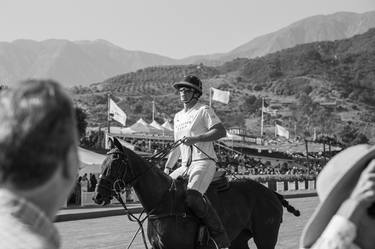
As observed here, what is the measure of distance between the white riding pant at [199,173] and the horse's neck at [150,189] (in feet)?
1.71

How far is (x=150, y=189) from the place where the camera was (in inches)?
313

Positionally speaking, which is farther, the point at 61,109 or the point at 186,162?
the point at 186,162

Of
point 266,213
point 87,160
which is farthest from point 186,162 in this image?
point 87,160

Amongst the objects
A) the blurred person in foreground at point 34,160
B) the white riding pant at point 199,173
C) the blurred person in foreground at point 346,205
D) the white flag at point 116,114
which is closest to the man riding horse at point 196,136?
the white riding pant at point 199,173

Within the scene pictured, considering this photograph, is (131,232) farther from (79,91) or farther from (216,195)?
(79,91)

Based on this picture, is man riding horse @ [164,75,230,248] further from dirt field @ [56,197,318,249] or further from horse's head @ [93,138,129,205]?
dirt field @ [56,197,318,249]

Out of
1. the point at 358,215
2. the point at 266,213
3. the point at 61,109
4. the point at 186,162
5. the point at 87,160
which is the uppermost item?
the point at 61,109

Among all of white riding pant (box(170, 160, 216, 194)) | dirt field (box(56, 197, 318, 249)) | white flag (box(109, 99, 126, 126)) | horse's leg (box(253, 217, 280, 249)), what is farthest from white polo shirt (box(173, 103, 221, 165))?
white flag (box(109, 99, 126, 126))

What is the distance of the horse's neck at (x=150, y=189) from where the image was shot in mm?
7898

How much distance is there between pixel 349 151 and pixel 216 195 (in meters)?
6.68

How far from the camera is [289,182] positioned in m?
41.4

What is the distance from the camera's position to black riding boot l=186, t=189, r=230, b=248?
7.98m

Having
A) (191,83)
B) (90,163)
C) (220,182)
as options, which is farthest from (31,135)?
(90,163)

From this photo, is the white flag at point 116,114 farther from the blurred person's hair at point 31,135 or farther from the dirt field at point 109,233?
the blurred person's hair at point 31,135
